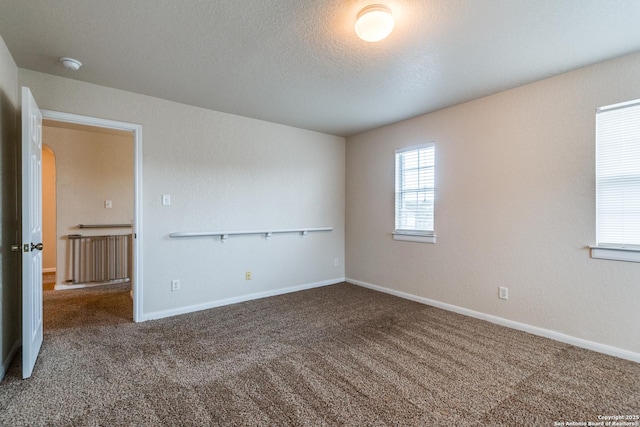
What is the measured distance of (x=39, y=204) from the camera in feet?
8.09

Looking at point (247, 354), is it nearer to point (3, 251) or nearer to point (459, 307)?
point (3, 251)

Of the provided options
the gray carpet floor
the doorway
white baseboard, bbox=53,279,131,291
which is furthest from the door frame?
the doorway

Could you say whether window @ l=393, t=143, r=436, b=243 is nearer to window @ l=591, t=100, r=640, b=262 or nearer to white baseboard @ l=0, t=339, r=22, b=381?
window @ l=591, t=100, r=640, b=262

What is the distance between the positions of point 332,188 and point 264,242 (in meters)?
1.43

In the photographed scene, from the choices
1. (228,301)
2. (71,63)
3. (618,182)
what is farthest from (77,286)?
(618,182)

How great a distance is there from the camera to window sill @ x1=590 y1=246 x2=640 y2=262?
92.9 inches

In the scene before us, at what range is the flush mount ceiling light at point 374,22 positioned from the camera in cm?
179

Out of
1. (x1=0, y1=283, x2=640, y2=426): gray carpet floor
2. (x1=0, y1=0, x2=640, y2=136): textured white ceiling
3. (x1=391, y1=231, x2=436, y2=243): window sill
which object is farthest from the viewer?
(x1=391, y1=231, x2=436, y2=243): window sill

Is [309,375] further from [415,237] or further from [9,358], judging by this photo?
[415,237]

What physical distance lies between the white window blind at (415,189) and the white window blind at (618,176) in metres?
1.54

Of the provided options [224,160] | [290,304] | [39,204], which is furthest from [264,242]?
[39,204]

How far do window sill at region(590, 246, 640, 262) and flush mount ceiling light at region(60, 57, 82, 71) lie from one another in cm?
447

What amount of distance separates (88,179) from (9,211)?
290 cm

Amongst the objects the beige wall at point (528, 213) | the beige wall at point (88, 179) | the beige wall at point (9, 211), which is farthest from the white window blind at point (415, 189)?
the beige wall at point (88, 179)
